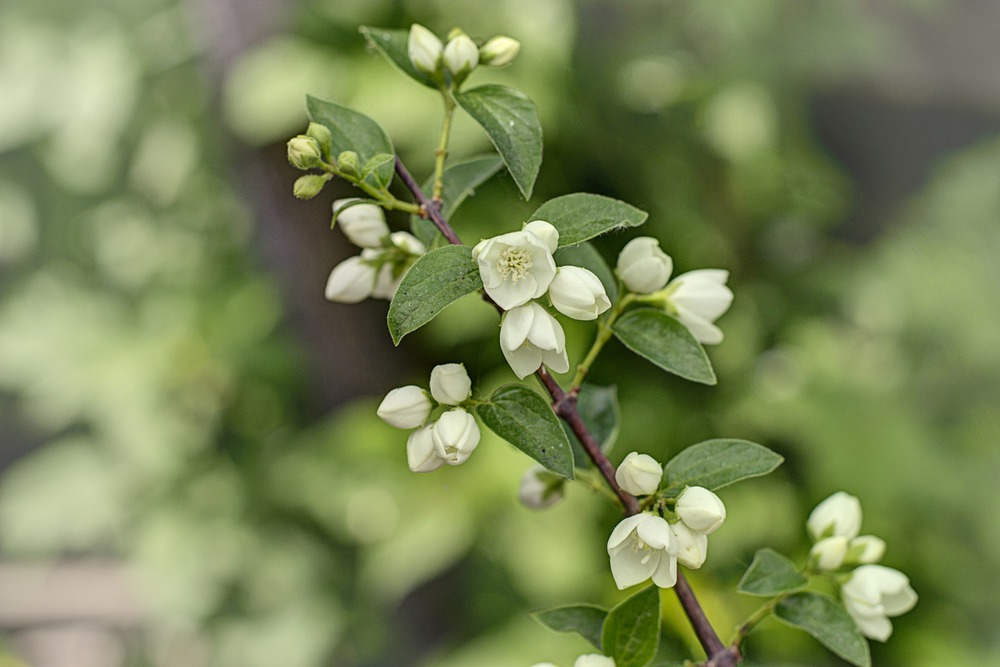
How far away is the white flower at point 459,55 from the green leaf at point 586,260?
109 millimetres

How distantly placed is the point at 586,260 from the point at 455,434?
4.6 inches

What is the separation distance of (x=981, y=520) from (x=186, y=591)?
1.56 m

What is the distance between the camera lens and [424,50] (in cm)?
45

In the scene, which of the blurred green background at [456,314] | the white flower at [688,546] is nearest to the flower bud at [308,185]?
the white flower at [688,546]

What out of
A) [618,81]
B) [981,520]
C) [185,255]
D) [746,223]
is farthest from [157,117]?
[981,520]

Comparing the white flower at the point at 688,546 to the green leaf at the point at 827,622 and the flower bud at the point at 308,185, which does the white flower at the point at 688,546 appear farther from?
the flower bud at the point at 308,185

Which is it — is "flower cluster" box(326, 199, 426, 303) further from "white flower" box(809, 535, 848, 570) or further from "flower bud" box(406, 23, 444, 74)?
"white flower" box(809, 535, 848, 570)

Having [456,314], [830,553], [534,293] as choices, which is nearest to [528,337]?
[534,293]

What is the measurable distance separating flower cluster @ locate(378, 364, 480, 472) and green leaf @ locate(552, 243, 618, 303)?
0.08m

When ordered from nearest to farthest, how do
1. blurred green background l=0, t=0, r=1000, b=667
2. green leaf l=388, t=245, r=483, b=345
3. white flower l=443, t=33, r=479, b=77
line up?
green leaf l=388, t=245, r=483, b=345 → white flower l=443, t=33, r=479, b=77 → blurred green background l=0, t=0, r=1000, b=667

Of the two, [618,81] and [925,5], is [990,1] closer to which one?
[925,5]

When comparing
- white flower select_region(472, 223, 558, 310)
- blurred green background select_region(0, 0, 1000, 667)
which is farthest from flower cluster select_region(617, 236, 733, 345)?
blurred green background select_region(0, 0, 1000, 667)

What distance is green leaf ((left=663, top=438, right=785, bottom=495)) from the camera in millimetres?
396

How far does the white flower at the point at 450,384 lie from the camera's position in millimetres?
406
